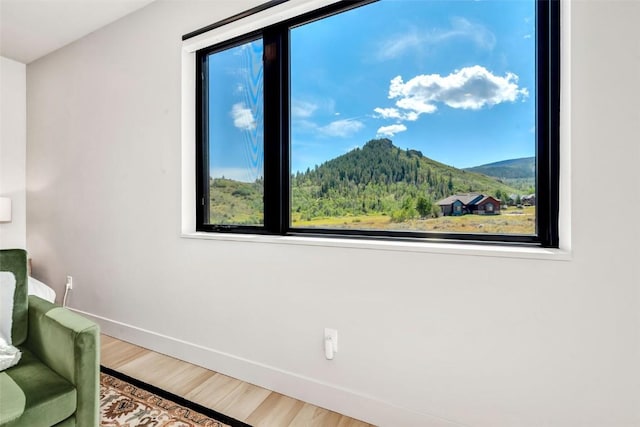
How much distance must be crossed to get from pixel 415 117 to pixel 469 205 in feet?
1.71

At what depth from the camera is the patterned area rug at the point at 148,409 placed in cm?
151

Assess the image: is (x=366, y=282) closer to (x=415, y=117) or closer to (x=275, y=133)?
(x=415, y=117)

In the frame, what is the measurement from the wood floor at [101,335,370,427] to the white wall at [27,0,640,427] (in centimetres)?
7

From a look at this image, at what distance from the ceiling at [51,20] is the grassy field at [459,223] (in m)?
2.23

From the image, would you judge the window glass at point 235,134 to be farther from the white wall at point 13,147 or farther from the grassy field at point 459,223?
the white wall at point 13,147

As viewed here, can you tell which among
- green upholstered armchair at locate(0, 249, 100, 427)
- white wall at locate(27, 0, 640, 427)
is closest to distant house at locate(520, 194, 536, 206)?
white wall at locate(27, 0, 640, 427)

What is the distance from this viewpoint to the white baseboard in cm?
147

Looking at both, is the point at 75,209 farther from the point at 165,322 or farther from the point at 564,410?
the point at 564,410

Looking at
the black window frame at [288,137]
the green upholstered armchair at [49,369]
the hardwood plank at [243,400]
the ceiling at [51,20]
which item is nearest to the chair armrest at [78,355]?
the green upholstered armchair at [49,369]

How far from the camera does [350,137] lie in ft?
5.81

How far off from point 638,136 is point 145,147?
2.72 meters

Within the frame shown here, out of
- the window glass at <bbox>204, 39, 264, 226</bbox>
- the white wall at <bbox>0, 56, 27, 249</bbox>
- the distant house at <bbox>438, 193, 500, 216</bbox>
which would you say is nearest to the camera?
the distant house at <bbox>438, 193, 500, 216</bbox>

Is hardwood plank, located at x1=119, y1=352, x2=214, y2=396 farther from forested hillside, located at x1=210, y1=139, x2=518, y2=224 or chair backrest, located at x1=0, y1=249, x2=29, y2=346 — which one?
forested hillside, located at x1=210, y1=139, x2=518, y2=224

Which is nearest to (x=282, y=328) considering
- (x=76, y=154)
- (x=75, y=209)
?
(x=75, y=209)
